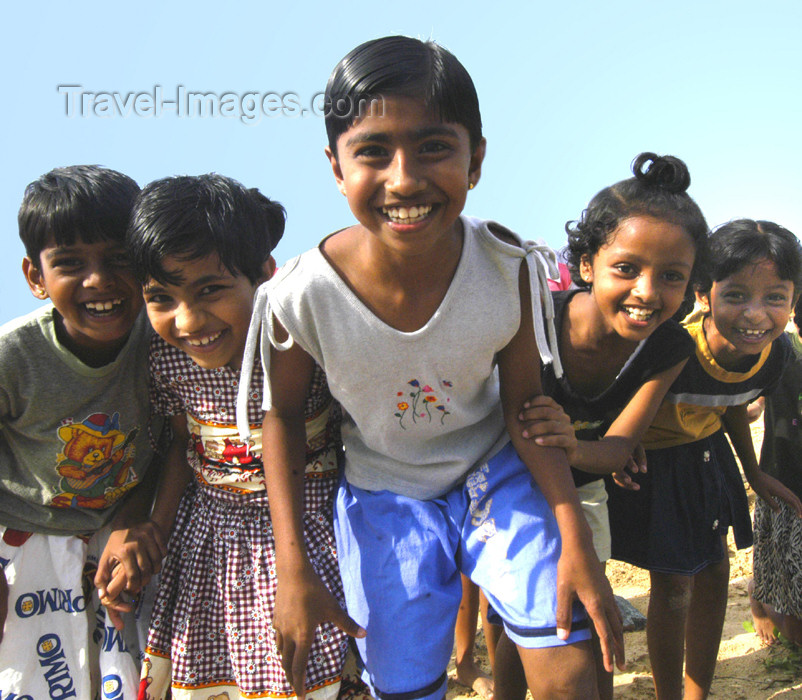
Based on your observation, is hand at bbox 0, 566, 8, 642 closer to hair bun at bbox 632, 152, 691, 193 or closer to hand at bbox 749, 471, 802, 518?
hair bun at bbox 632, 152, 691, 193

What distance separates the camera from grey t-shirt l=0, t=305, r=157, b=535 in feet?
7.48

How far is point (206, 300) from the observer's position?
2180mm

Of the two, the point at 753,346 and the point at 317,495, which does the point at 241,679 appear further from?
the point at 753,346

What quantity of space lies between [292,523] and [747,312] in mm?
1807

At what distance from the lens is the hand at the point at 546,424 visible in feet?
6.70

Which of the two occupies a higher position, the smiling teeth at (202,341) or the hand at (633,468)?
the smiling teeth at (202,341)

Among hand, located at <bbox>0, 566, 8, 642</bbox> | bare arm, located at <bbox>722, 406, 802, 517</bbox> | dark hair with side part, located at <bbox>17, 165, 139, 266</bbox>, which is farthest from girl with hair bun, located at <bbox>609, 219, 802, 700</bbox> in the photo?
hand, located at <bbox>0, 566, 8, 642</bbox>

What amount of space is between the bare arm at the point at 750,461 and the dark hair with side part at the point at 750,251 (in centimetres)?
55

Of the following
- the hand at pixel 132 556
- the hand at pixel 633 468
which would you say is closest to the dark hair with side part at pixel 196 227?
the hand at pixel 132 556

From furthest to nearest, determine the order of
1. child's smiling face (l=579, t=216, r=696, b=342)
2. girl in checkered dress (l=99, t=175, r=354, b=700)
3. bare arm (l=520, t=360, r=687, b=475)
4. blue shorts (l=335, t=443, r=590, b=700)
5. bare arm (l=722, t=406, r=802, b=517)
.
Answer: bare arm (l=722, t=406, r=802, b=517) → child's smiling face (l=579, t=216, r=696, b=342) → girl in checkered dress (l=99, t=175, r=354, b=700) → bare arm (l=520, t=360, r=687, b=475) → blue shorts (l=335, t=443, r=590, b=700)

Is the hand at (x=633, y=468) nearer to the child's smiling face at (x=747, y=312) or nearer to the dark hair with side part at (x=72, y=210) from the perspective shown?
the child's smiling face at (x=747, y=312)

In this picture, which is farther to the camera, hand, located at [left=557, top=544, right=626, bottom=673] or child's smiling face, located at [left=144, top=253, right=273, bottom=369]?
child's smiling face, located at [left=144, top=253, right=273, bottom=369]

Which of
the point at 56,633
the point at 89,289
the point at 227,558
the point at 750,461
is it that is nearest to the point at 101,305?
the point at 89,289

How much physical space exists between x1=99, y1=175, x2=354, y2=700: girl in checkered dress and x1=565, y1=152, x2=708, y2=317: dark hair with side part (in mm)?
1077
